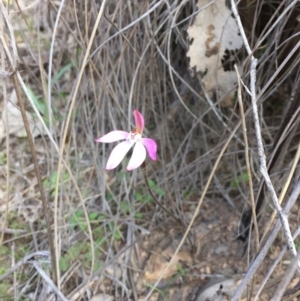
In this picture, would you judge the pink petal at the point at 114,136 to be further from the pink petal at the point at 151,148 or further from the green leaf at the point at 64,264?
the green leaf at the point at 64,264

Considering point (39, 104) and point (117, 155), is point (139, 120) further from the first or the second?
point (39, 104)

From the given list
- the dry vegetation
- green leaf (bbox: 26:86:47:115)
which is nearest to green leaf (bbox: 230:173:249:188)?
the dry vegetation

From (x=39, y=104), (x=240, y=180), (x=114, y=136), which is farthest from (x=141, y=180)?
(x=114, y=136)

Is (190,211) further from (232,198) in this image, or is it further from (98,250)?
(98,250)

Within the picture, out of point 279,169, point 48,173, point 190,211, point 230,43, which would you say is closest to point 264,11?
point 230,43

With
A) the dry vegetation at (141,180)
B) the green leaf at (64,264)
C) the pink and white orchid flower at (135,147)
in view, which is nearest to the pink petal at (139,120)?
the pink and white orchid flower at (135,147)
